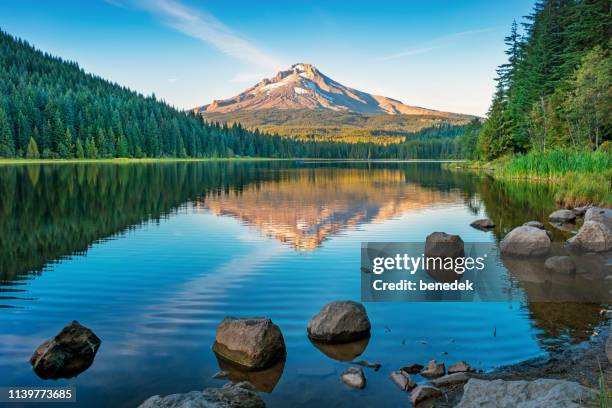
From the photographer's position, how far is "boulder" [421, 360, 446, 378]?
28.9 ft

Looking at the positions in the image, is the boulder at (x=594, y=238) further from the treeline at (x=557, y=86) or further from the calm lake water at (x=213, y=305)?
the treeline at (x=557, y=86)

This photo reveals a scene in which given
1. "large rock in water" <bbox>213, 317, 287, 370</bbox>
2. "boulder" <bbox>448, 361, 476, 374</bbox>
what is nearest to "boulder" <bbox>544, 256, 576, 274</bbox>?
"boulder" <bbox>448, 361, 476, 374</bbox>

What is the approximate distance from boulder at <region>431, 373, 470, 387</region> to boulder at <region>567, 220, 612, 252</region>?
45.6 feet

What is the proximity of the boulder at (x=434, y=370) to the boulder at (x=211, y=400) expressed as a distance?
3.11m

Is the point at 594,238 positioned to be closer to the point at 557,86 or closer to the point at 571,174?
the point at 571,174

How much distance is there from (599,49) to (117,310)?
5886cm

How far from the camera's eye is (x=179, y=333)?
10914 millimetres

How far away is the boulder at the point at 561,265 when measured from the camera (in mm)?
16188

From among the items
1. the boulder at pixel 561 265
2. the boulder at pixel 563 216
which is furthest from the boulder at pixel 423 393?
the boulder at pixel 563 216

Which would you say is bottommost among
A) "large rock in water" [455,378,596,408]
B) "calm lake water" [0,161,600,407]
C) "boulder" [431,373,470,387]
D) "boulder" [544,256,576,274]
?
"calm lake water" [0,161,600,407]

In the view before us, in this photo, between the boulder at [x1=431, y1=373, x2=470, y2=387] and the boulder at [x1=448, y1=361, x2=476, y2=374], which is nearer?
the boulder at [x1=431, y1=373, x2=470, y2=387]

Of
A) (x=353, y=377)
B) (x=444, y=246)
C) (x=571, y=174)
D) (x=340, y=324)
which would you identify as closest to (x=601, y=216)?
(x=444, y=246)

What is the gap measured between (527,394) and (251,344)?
4.94 meters

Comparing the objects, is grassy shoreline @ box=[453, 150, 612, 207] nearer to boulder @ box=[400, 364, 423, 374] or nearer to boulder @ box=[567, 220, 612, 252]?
boulder @ box=[567, 220, 612, 252]
